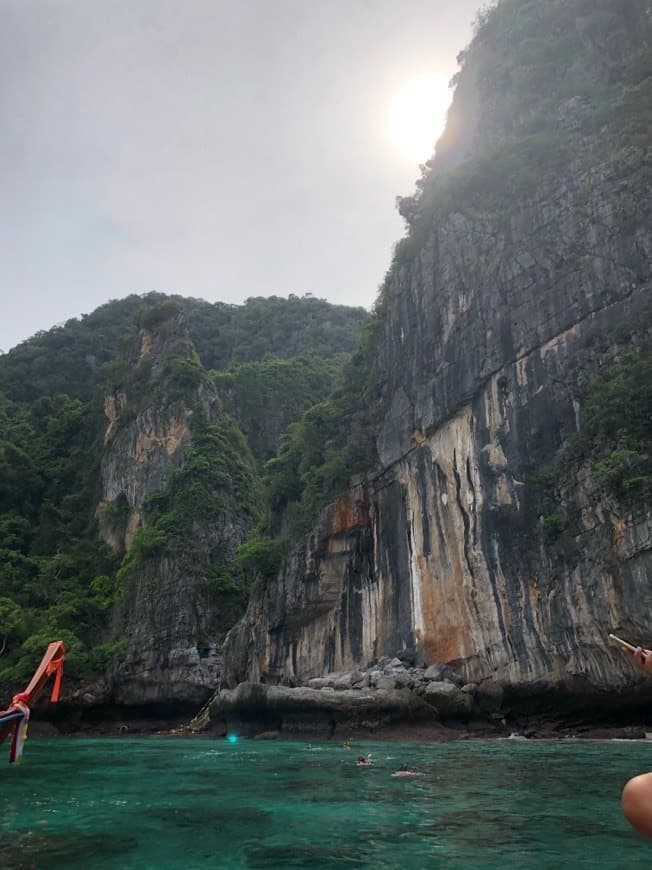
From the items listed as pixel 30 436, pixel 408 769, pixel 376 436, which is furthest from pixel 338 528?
pixel 30 436

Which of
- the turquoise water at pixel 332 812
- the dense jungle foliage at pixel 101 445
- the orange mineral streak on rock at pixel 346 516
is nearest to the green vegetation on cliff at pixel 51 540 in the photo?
the dense jungle foliage at pixel 101 445

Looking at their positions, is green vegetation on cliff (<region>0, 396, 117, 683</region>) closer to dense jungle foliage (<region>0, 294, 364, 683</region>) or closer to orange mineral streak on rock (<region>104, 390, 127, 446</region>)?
dense jungle foliage (<region>0, 294, 364, 683</region>)

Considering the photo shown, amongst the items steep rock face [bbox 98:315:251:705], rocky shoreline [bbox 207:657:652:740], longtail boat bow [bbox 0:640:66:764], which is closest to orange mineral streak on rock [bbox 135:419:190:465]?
steep rock face [bbox 98:315:251:705]

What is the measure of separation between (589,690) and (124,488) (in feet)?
105

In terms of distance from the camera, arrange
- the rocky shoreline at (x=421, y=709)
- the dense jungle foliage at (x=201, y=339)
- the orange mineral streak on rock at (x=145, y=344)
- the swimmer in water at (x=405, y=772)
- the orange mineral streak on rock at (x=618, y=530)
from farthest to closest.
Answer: the dense jungle foliage at (x=201, y=339) → the orange mineral streak on rock at (x=145, y=344) → the rocky shoreline at (x=421, y=709) → the orange mineral streak on rock at (x=618, y=530) → the swimmer in water at (x=405, y=772)

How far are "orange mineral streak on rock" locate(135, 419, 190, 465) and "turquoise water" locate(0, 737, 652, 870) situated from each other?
91.4 ft

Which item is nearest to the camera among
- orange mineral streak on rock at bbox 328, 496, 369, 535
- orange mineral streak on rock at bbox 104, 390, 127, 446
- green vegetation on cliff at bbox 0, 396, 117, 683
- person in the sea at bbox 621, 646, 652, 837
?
person in the sea at bbox 621, 646, 652, 837

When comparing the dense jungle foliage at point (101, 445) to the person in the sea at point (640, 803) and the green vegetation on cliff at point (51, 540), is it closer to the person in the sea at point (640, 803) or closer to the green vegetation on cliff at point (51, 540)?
the green vegetation on cliff at point (51, 540)

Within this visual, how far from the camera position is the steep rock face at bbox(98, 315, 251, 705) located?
106ft

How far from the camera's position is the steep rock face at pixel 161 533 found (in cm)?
3228

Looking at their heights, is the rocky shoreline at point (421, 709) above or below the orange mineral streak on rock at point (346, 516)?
below

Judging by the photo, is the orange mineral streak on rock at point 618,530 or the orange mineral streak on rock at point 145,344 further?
the orange mineral streak on rock at point 145,344

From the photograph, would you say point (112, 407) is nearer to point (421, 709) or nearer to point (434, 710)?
point (421, 709)

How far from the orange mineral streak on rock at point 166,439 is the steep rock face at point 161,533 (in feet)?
0.20
